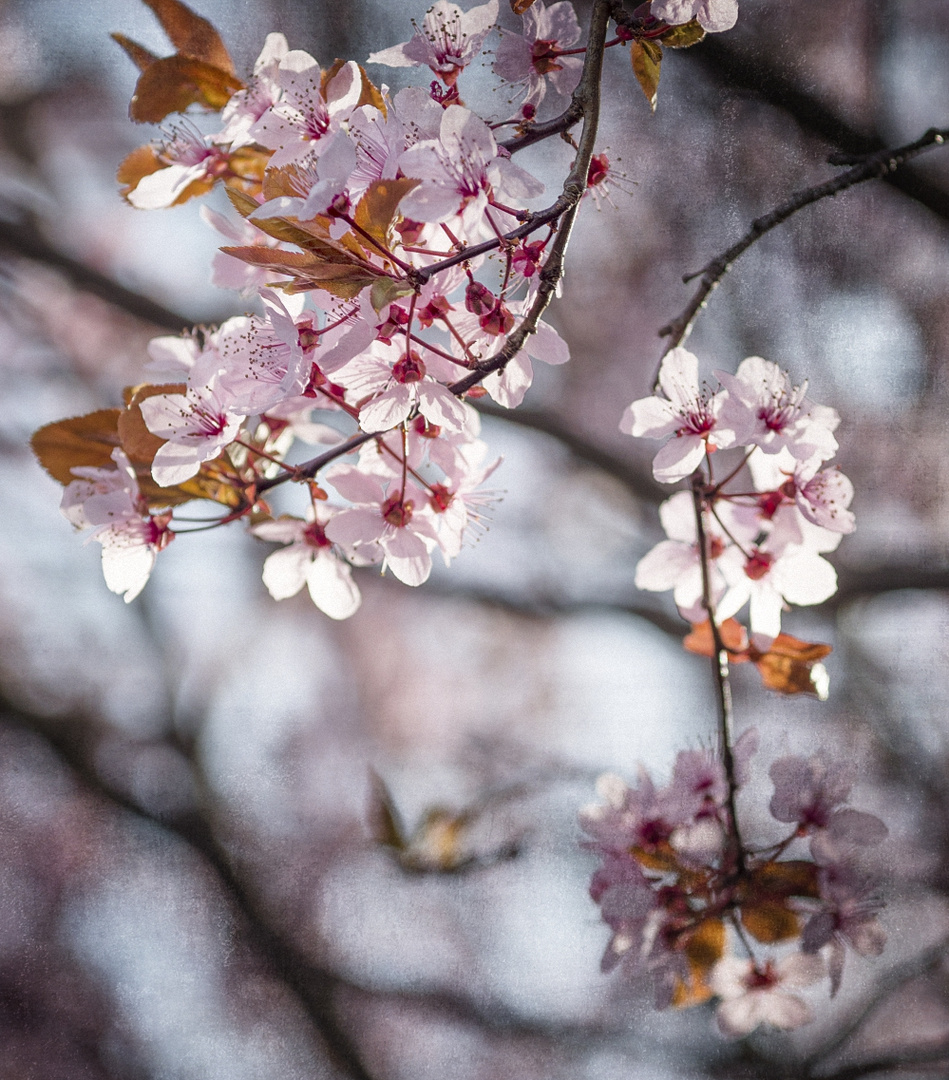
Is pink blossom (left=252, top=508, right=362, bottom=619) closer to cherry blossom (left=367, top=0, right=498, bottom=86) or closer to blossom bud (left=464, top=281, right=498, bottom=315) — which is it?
blossom bud (left=464, top=281, right=498, bottom=315)

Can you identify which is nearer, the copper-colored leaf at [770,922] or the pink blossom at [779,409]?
the pink blossom at [779,409]

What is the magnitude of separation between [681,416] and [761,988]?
1.87ft

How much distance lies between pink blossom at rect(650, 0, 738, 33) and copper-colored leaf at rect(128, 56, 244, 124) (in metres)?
0.34

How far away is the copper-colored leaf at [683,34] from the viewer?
21.2 inches

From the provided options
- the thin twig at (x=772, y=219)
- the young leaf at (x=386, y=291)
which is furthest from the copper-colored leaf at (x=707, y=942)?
the young leaf at (x=386, y=291)

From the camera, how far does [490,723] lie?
110 centimetres

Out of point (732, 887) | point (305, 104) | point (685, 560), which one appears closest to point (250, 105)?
point (305, 104)

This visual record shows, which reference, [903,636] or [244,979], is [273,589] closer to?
[244,979]

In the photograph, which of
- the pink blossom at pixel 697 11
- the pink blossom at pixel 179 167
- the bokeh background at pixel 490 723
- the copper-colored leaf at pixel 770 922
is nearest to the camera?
the pink blossom at pixel 697 11

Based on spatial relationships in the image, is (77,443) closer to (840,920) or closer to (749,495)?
(749,495)

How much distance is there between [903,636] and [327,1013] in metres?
0.77

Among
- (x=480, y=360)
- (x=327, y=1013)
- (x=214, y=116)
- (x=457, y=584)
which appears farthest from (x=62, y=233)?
(x=327, y=1013)

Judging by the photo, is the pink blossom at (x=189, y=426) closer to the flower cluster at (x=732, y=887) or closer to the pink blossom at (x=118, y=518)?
the pink blossom at (x=118, y=518)

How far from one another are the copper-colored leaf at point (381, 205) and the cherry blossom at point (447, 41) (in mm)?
158
